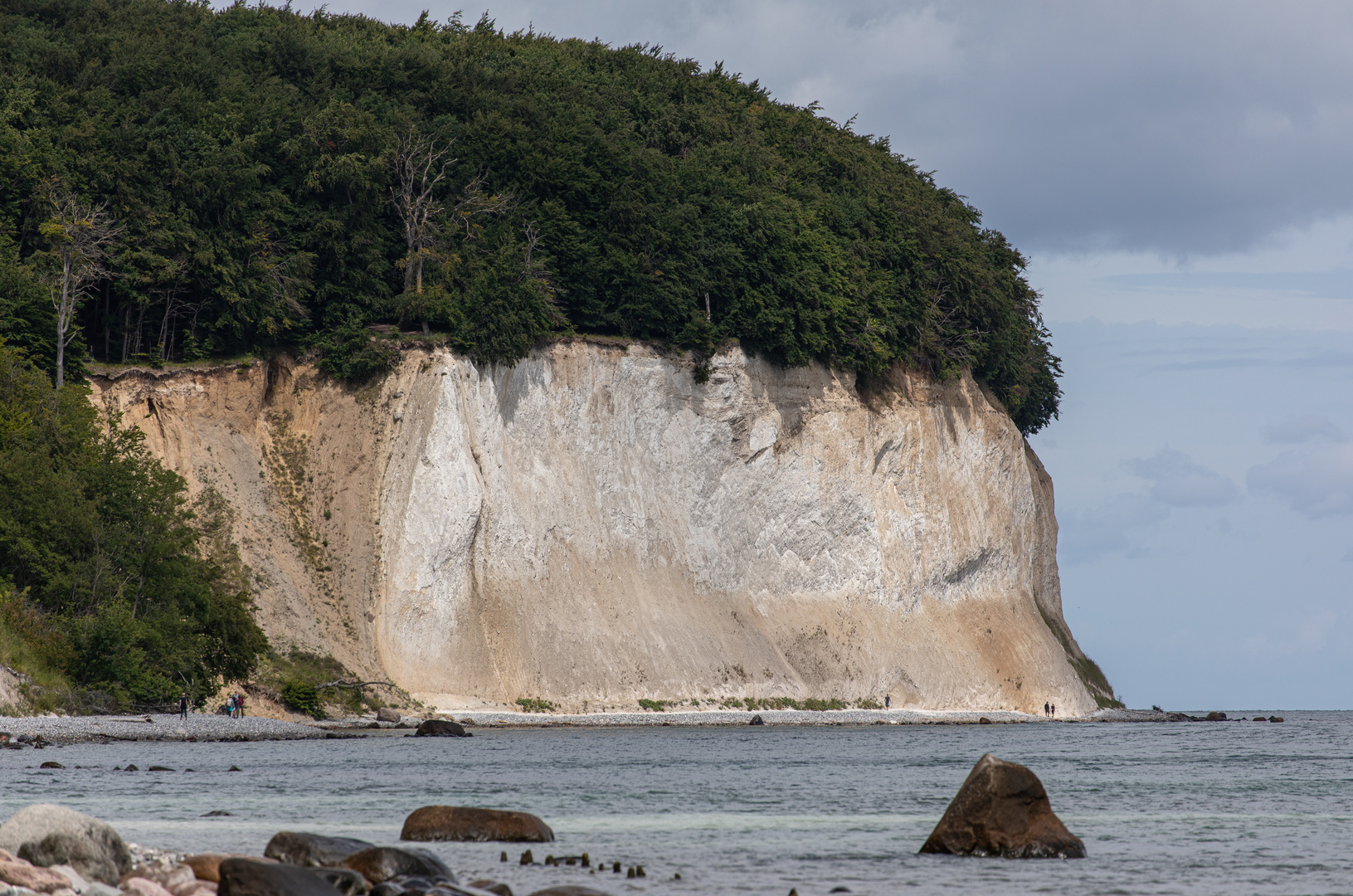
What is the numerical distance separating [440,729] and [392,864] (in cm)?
3370

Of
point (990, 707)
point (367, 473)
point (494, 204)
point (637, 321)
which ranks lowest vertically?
point (990, 707)

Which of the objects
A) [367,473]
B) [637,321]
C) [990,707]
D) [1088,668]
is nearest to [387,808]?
[367,473]

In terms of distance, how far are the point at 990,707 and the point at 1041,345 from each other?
29.7 meters

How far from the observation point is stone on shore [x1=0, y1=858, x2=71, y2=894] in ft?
41.4

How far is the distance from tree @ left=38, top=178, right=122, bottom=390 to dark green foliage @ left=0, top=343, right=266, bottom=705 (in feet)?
11.3

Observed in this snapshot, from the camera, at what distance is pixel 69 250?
51.7 metres

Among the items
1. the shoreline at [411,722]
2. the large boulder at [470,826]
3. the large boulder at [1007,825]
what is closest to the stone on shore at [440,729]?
the shoreline at [411,722]

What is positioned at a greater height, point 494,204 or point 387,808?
point 494,204

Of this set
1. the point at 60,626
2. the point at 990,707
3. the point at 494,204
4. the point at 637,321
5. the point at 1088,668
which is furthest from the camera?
the point at 1088,668

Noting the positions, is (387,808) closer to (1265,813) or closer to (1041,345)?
(1265,813)

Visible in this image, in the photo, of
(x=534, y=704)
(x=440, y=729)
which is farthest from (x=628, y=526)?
(x=440, y=729)

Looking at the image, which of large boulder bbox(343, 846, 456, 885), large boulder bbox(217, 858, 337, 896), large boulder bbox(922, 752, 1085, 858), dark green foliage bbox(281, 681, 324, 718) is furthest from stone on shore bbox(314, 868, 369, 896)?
dark green foliage bbox(281, 681, 324, 718)

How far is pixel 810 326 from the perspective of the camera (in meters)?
69.6

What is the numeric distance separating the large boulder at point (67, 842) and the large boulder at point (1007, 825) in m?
10.4
